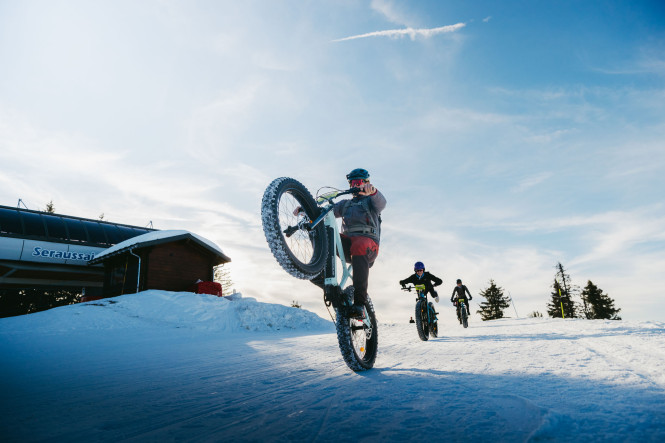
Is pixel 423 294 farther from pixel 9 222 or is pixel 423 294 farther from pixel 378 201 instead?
pixel 9 222

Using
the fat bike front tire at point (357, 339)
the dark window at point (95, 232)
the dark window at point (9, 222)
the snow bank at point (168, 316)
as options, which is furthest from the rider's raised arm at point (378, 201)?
the dark window at point (95, 232)

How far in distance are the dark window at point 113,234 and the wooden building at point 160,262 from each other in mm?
2243

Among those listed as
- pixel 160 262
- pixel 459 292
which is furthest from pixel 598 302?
pixel 160 262

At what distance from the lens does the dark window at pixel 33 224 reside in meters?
21.8

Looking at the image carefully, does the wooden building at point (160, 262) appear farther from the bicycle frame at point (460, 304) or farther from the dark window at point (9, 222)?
the bicycle frame at point (460, 304)

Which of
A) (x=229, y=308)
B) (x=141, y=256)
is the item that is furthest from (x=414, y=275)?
(x=141, y=256)

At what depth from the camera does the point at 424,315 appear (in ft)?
24.0

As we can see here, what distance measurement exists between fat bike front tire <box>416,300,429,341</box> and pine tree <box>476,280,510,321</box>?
153 feet

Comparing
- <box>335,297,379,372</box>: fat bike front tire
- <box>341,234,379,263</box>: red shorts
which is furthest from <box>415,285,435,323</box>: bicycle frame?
<box>341,234,379,263</box>: red shorts

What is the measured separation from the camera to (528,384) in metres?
2.58

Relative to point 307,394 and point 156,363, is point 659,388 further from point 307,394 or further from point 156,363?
point 156,363

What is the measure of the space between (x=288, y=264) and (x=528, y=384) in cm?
230

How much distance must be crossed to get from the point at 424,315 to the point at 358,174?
14.3 ft

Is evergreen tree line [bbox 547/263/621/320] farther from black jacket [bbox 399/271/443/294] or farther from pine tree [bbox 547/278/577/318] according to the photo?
black jacket [bbox 399/271/443/294]
